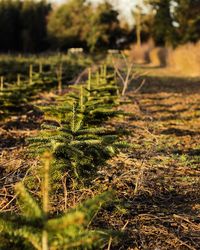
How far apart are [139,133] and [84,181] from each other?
11.3 ft

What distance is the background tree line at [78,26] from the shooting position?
42094mm

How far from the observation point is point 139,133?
8.10 metres

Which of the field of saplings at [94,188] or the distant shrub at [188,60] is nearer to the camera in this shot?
the field of saplings at [94,188]

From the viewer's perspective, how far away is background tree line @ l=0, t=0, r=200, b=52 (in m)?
42.1

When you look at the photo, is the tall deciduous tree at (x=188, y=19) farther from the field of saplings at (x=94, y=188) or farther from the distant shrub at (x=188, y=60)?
the field of saplings at (x=94, y=188)

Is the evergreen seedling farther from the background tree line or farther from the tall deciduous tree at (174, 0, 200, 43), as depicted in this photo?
the background tree line

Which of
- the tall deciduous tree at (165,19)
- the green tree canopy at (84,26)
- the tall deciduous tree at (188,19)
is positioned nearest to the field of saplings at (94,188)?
the tall deciduous tree at (188,19)

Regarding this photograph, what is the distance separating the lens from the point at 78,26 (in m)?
47.3

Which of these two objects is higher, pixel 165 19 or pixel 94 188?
pixel 165 19

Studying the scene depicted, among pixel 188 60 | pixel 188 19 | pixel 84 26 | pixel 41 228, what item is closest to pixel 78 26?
pixel 84 26

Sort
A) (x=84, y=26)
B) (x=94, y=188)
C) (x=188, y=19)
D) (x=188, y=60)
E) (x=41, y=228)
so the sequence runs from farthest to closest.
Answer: (x=84, y=26)
(x=188, y=19)
(x=188, y=60)
(x=94, y=188)
(x=41, y=228)

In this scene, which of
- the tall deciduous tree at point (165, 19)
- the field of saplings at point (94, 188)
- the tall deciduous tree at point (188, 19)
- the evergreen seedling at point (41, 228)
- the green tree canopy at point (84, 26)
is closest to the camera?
the evergreen seedling at point (41, 228)

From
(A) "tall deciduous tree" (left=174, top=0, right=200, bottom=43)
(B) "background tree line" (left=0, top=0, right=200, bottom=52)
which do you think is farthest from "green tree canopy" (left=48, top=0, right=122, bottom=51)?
(A) "tall deciduous tree" (left=174, top=0, right=200, bottom=43)

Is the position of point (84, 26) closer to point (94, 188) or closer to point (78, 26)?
point (78, 26)
